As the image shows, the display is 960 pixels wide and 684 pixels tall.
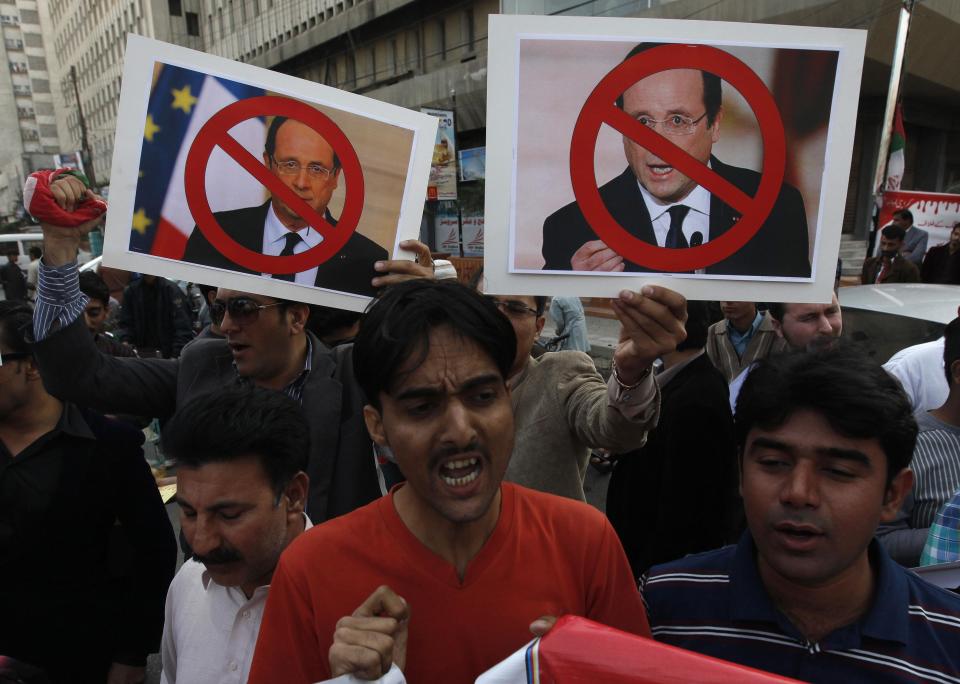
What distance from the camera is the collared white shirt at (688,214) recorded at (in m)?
1.43

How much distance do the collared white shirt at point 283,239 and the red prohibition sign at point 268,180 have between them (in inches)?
0.5

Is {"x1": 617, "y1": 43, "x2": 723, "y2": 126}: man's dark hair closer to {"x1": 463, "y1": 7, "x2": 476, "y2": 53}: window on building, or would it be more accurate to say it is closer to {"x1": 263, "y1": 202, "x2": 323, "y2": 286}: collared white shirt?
{"x1": 263, "y1": 202, "x2": 323, "y2": 286}: collared white shirt

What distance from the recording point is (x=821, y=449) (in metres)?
1.22

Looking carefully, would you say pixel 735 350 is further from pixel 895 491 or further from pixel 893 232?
pixel 893 232

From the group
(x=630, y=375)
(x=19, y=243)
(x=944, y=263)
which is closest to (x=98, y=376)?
(x=630, y=375)

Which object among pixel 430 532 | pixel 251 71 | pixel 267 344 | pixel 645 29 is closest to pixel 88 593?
pixel 267 344

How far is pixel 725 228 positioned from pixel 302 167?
117 cm

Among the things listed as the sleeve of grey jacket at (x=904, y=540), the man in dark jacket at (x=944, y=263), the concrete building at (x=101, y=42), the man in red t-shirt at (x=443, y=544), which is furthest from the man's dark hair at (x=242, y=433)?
the concrete building at (x=101, y=42)

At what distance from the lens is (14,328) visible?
200 cm

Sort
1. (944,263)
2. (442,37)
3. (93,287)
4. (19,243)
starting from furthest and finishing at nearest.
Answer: (442,37), (19,243), (944,263), (93,287)

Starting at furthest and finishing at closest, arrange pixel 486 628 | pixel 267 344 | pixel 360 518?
pixel 267 344, pixel 360 518, pixel 486 628

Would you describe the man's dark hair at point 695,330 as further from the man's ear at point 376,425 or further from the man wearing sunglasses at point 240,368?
the man's ear at point 376,425

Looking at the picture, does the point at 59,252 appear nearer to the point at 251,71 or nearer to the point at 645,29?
the point at 251,71

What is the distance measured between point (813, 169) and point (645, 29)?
489 millimetres
